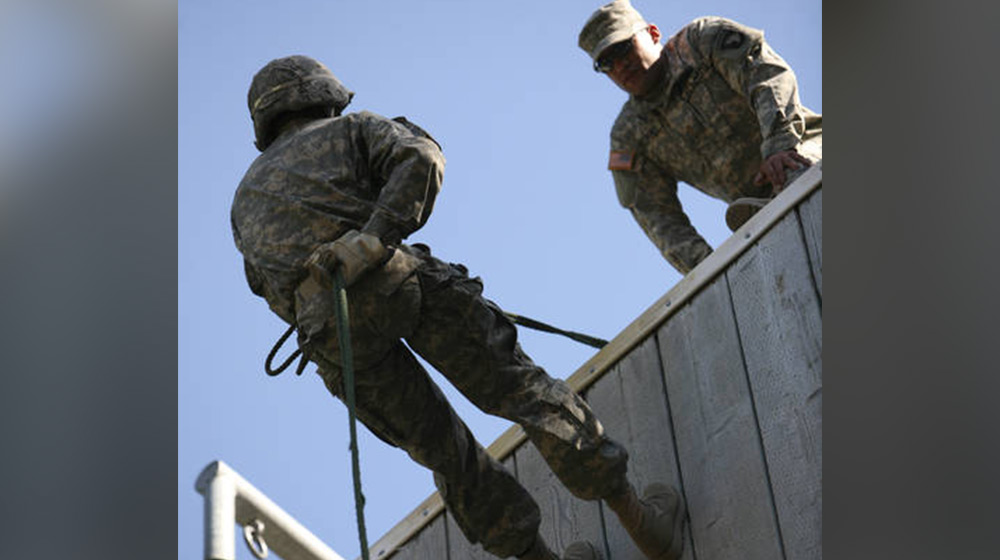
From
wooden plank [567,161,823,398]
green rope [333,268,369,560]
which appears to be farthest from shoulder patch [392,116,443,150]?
wooden plank [567,161,823,398]

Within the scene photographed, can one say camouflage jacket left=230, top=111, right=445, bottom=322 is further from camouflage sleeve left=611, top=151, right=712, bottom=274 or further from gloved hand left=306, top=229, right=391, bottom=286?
camouflage sleeve left=611, top=151, right=712, bottom=274

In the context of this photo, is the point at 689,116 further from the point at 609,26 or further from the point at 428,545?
the point at 428,545

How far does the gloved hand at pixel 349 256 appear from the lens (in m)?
3.56

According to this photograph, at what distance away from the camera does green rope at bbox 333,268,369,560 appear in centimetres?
311

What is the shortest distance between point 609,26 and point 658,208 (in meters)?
0.83

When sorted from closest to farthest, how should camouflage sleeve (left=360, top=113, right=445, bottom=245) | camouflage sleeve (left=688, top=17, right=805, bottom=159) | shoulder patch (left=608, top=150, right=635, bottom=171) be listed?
camouflage sleeve (left=360, top=113, right=445, bottom=245), camouflage sleeve (left=688, top=17, right=805, bottom=159), shoulder patch (left=608, top=150, right=635, bottom=171)

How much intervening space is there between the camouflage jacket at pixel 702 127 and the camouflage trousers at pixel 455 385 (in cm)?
173

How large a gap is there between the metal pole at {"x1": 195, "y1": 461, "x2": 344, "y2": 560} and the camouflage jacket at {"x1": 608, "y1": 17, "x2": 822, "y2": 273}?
10.4ft

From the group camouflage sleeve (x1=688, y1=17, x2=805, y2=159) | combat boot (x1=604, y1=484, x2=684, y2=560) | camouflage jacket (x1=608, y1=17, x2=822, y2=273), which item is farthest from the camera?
camouflage jacket (x1=608, y1=17, x2=822, y2=273)

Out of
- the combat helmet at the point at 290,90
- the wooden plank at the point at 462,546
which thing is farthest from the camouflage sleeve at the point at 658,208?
the combat helmet at the point at 290,90

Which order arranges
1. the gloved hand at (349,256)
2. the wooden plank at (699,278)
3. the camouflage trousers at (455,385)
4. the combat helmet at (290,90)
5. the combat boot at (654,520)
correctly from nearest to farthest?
the gloved hand at (349,256) < the camouflage trousers at (455,385) < the combat boot at (654,520) < the combat helmet at (290,90) < the wooden plank at (699,278)

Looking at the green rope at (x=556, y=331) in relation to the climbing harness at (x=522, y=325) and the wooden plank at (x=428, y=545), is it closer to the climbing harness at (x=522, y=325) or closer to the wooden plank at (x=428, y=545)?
the climbing harness at (x=522, y=325)
